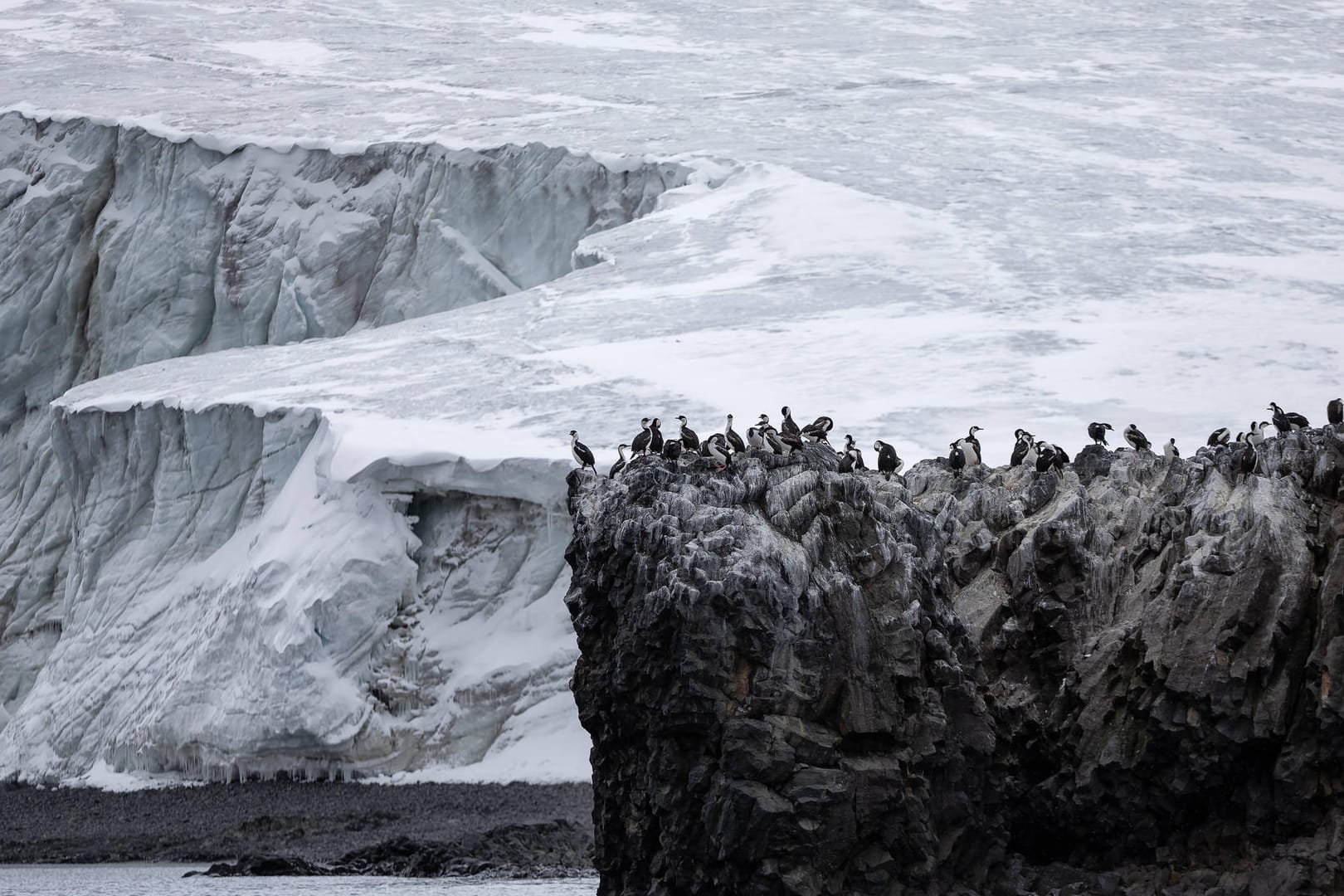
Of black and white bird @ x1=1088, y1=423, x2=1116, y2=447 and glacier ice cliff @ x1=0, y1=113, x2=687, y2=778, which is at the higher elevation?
black and white bird @ x1=1088, y1=423, x2=1116, y2=447

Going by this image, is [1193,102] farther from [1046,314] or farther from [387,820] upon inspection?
[387,820]

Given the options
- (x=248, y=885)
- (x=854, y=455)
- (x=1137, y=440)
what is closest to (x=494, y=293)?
(x=248, y=885)

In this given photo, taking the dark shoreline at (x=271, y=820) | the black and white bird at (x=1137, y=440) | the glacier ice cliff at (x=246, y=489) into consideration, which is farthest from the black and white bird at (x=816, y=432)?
the dark shoreline at (x=271, y=820)

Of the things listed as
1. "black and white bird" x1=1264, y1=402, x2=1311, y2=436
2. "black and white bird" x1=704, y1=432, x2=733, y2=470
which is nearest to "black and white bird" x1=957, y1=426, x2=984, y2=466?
"black and white bird" x1=1264, y1=402, x2=1311, y2=436

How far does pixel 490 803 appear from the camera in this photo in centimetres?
2898

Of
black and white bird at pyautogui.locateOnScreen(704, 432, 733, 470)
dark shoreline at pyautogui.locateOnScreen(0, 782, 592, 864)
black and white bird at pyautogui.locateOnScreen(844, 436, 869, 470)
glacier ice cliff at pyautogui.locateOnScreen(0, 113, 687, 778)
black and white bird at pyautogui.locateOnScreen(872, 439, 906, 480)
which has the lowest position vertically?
dark shoreline at pyautogui.locateOnScreen(0, 782, 592, 864)

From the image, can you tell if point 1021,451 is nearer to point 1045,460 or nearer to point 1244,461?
point 1045,460

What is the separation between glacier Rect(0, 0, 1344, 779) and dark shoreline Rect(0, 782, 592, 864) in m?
0.52

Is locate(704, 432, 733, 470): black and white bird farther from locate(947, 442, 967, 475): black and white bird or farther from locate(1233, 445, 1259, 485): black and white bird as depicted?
locate(1233, 445, 1259, 485): black and white bird

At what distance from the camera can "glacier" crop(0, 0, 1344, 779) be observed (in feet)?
102

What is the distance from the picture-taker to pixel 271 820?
29.3m

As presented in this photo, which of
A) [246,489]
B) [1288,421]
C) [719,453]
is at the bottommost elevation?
[246,489]

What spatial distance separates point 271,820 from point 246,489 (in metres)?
8.05

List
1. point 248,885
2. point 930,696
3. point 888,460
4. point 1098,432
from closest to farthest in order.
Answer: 1. point 930,696
2. point 888,460
3. point 248,885
4. point 1098,432
